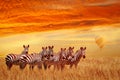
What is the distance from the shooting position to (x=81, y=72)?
2.58 metres

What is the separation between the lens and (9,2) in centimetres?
271

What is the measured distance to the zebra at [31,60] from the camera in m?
2.61

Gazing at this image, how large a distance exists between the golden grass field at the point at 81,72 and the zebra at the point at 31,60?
38 mm

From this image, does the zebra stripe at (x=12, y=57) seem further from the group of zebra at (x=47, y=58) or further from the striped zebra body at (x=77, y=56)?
the striped zebra body at (x=77, y=56)

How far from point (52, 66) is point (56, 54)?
0.11 m

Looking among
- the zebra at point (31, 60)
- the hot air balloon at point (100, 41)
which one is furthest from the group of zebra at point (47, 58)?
the hot air balloon at point (100, 41)

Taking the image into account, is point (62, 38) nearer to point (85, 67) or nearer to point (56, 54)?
point (56, 54)

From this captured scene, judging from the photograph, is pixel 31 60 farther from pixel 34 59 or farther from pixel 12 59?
pixel 12 59

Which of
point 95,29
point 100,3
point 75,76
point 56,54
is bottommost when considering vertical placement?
point 75,76

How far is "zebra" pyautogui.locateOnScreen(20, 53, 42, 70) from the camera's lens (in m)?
2.61

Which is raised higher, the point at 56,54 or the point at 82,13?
the point at 82,13

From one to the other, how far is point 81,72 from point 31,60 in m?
0.46

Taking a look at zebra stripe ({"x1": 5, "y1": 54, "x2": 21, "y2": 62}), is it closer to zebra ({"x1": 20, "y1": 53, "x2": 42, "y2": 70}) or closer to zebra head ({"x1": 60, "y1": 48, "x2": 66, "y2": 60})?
zebra ({"x1": 20, "y1": 53, "x2": 42, "y2": 70})

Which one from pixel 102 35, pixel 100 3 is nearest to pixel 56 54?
pixel 102 35
